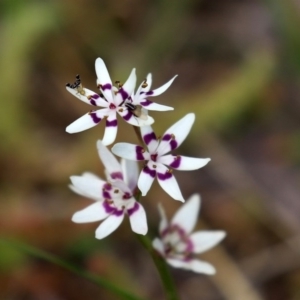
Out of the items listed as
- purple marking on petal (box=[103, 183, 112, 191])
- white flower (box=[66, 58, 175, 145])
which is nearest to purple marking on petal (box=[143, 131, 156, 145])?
white flower (box=[66, 58, 175, 145])

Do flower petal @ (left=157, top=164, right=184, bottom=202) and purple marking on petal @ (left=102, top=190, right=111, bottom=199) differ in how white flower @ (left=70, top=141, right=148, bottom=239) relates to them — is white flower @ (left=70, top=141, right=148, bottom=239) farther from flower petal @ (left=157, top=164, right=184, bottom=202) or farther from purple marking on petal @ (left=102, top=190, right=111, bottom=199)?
flower petal @ (left=157, top=164, right=184, bottom=202)

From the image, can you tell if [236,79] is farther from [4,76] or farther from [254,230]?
[4,76]

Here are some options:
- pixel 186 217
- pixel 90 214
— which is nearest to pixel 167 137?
pixel 90 214

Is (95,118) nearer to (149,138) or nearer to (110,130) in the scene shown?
(110,130)

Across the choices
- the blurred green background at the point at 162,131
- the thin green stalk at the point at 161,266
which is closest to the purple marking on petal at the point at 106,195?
the thin green stalk at the point at 161,266

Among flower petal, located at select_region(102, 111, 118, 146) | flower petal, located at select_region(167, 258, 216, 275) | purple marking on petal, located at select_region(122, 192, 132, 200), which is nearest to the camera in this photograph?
flower petal, located at select_region(102, 111, 118, 146)

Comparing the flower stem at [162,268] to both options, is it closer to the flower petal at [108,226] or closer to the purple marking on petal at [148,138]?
the flower petal at [108,226]

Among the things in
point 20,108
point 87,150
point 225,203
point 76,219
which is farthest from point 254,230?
point 76,219
